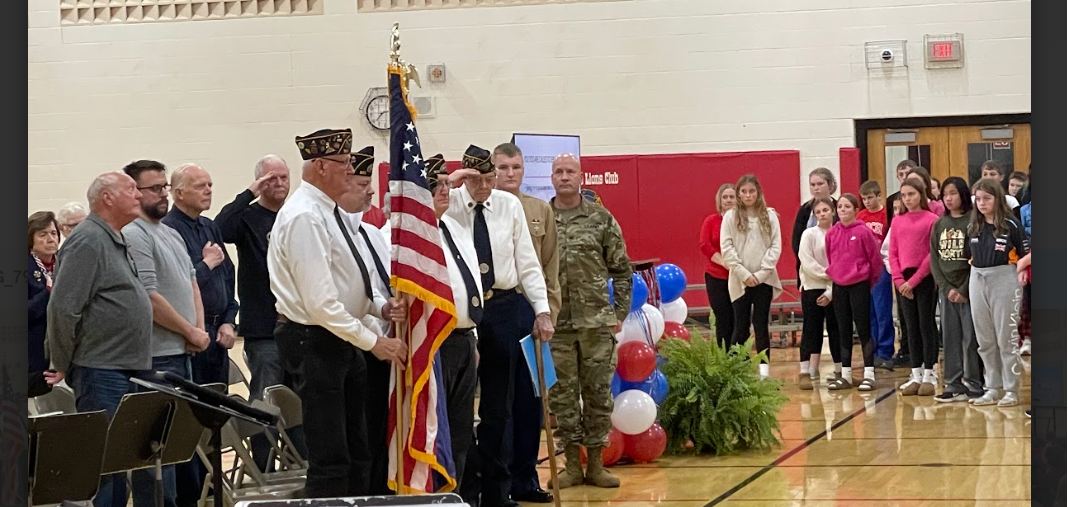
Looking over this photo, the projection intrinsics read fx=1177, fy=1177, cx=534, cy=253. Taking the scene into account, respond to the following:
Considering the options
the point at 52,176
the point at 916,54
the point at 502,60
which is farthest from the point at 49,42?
the point at 916,54

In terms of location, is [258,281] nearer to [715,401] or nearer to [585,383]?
[585,383]

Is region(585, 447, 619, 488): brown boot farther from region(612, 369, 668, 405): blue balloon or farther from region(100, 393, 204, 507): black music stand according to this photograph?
region(100, 393, 204, 507): black music stand

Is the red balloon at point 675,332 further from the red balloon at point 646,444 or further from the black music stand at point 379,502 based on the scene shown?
the black music stand at point 379,502

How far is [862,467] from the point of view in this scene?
21.0 feet

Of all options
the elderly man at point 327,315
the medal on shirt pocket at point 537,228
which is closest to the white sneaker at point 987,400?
the medal on shirt pocket at point 537,228

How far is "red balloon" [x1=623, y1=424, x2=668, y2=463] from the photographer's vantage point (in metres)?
6.67

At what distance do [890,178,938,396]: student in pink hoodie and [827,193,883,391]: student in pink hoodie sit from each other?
0.82 feet

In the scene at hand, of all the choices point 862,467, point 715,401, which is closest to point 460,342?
point 715,401

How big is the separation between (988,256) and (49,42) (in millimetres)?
12266

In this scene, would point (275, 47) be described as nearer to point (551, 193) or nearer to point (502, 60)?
point (502, 60)

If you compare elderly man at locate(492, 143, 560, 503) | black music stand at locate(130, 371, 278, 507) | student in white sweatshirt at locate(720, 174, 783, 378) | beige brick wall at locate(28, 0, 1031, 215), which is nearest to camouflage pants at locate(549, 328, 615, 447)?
elderly man at locate(492, 143, 560, 503)

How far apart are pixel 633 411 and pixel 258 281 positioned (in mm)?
2140

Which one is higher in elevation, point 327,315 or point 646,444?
point 327,315

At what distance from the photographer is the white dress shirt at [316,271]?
13.7 feet
